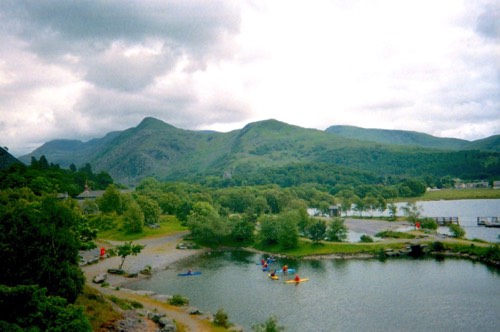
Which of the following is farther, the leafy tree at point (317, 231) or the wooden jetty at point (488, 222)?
the wooden jetty at point (488, 222)

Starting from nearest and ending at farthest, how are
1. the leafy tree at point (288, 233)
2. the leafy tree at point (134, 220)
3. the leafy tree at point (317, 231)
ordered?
the leafy tree at point (317, 231) < the leafy tree at point (288, 233) < the leafy tree at point (134, 220)

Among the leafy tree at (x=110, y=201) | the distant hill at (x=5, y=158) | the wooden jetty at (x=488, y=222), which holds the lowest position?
the wooden jetty at (x=488, y=222)

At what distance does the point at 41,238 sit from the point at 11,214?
3919 mm


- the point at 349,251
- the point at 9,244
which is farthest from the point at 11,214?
the point at 349,251

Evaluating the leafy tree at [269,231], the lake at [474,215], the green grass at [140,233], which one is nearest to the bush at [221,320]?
the leafy tree at [269,231]

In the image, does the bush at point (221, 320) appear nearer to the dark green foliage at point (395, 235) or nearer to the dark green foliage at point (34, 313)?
the dark green foliage at point (34, 313)

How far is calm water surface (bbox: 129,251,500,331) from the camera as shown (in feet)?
155

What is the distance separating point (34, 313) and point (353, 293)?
1787 inches

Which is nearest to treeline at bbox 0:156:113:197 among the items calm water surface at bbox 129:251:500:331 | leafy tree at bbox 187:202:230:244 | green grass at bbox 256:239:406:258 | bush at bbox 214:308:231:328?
leafy tree at bbox 187:202:230:244

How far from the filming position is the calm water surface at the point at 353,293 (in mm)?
47344

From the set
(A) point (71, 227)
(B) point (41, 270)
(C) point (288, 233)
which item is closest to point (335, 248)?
(C) point (288, 233)

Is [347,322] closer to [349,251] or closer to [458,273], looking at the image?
[458,273]

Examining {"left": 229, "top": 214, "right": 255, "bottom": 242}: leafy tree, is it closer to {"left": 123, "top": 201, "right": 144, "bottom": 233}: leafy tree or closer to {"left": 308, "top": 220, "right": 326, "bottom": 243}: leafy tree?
{"left": 308, "top": 220, "right": 326, "bottom": 243}: leafy tree

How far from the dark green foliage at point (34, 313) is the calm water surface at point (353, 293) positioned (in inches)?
978
